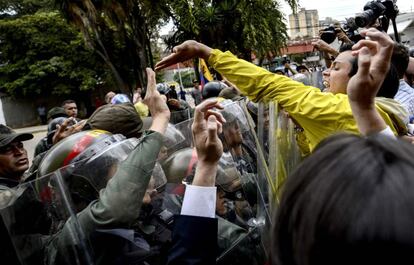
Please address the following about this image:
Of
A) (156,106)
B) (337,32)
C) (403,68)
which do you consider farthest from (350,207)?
(337,32)

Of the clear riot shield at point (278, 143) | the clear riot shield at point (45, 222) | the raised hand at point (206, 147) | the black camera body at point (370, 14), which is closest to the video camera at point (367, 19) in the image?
the black camera body at point (370, 14)

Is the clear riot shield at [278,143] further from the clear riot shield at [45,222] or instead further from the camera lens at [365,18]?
the camera lens at [365,18]

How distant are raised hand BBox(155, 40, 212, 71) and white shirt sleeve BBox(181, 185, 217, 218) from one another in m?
0.75

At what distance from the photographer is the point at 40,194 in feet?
3.83

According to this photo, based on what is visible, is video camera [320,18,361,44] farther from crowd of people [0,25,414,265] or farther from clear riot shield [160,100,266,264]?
clear riot shield [160,100,266,264]

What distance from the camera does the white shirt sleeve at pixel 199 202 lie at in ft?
3.95

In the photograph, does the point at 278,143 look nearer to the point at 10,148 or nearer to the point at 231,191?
the point at 231,191

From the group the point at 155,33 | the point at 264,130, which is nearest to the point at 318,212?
the point at 264,130

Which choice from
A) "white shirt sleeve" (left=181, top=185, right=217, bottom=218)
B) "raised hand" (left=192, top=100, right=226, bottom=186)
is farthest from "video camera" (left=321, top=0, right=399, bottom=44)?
"white shirt sleeve" (left=181, top=185, right=217, bottom=218)

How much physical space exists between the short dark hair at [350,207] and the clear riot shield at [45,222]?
2.36 ft

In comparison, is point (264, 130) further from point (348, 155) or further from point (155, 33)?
point (155, 33)

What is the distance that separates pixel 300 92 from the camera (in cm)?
A: 178

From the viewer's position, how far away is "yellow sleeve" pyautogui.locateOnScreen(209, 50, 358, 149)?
164cm

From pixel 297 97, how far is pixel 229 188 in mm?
500
